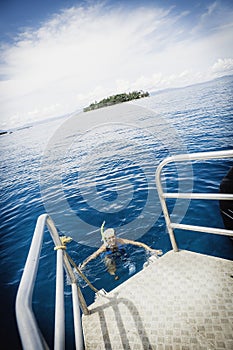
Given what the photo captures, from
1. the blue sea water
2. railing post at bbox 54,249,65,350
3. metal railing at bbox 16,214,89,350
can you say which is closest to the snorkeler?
the blue sea water

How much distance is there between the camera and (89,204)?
860cm

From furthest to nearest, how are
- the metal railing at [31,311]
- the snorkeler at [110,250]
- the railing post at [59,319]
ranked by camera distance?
the snorkeler at [110,250]
the railing post at [59,319]
the metal railing at [31,311]

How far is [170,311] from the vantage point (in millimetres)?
2199

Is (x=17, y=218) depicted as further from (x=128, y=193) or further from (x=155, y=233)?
(x=155, y=233)

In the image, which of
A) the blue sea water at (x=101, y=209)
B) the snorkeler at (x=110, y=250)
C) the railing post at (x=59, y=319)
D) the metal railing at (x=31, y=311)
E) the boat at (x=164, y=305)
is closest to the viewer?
the metal railing at (x=31, y=311)

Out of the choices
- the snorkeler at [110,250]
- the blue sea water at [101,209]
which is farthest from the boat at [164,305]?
the snorkeler at [110,250]

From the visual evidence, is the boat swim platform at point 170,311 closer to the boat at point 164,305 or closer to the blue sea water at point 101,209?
the boat at point 164,305

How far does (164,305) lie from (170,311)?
0.10m

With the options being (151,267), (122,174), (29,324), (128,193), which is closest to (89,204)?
(128,193)

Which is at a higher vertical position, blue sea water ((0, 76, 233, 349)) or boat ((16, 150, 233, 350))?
boat ((16, 150, 233, 350))

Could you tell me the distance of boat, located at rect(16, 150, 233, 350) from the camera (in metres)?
1.85

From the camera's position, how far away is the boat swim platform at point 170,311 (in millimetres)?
1916

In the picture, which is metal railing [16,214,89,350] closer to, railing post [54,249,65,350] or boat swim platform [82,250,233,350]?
railing post [54,249,65,350]

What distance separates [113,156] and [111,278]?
34.9 ft
